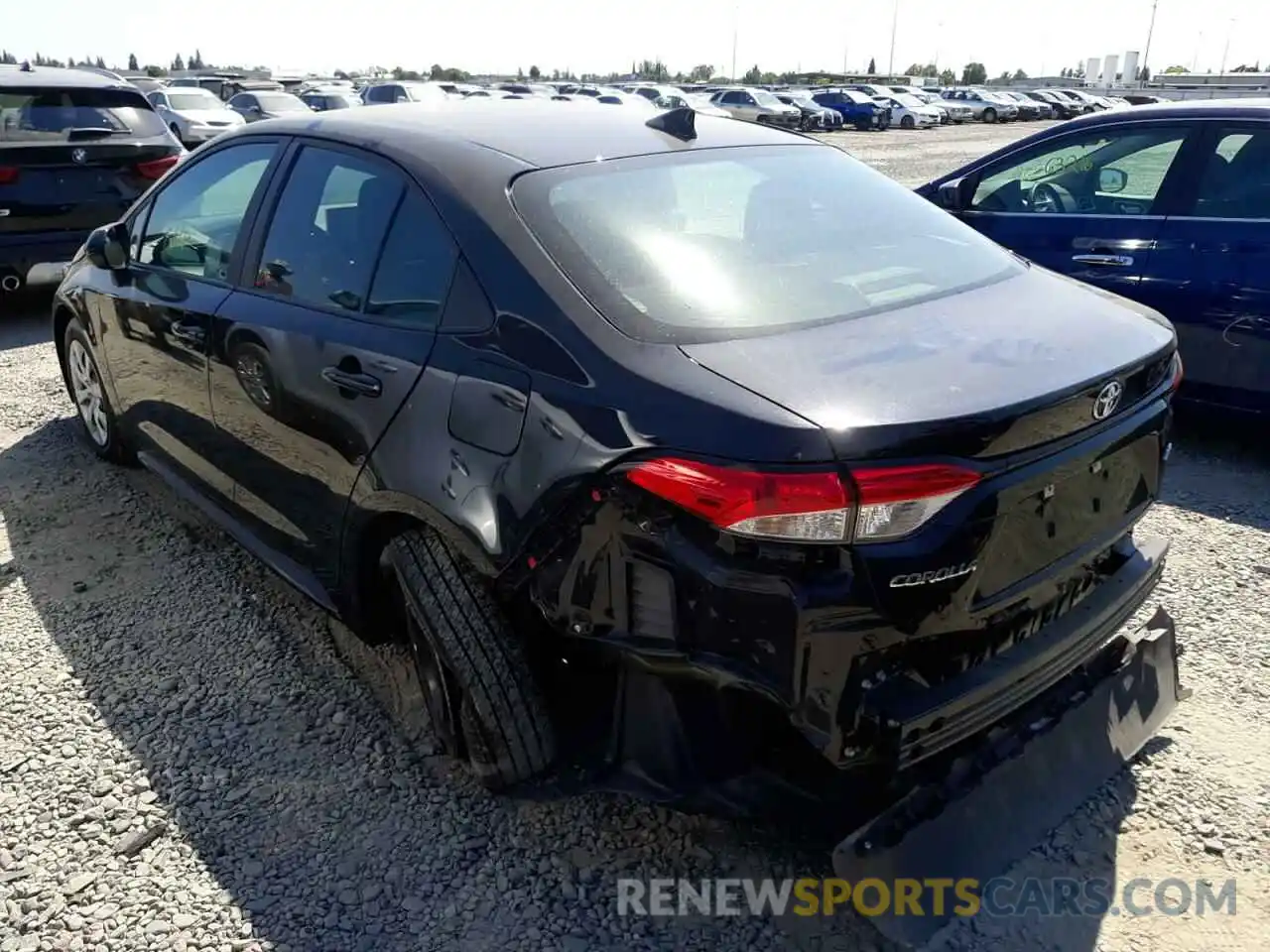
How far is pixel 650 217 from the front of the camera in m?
2.56

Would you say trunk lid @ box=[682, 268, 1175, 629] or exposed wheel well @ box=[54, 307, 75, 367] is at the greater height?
trunk lid @ box=[682, 268, 1175, 629]

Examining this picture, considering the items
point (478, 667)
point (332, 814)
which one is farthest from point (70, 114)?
point (478, 667)

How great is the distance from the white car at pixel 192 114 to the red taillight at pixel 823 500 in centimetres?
1924

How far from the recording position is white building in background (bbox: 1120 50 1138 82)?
82.1m

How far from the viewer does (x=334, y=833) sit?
260cm

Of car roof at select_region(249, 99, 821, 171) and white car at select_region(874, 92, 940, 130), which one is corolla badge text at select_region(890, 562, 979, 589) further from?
white car at select_region(874, 92, 940, 130)

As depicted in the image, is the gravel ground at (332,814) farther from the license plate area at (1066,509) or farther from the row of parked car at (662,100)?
the row of parked car at (662,100)

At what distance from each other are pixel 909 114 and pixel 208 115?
29965mm

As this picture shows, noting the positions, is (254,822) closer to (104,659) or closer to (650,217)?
(104,659)

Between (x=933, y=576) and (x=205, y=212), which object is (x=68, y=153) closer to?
(x=205, y=212)

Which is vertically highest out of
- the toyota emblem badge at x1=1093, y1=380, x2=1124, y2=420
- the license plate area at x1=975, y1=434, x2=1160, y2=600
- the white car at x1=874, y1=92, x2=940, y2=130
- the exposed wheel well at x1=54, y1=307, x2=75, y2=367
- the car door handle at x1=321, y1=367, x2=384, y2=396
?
the toyota emblem badge at x1=1093, y1=380, x2=1124, y2=420

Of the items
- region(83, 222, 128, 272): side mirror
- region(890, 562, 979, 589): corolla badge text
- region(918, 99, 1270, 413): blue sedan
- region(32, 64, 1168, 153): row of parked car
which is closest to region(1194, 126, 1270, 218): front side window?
region(918, 99, 1270, 413): blue sedan

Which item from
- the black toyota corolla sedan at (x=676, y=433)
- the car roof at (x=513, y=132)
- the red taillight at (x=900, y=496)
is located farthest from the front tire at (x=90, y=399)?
the red taillight at (x=900, y=496)

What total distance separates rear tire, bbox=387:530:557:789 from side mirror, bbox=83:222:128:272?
2200mm
